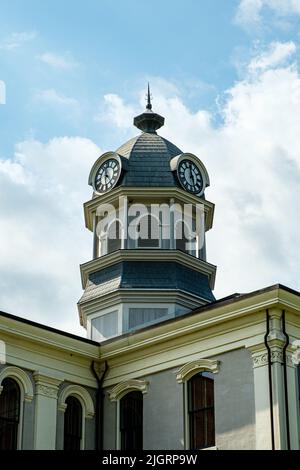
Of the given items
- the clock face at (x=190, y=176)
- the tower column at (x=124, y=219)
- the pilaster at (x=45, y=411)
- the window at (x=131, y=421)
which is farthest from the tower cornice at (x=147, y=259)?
the pilaster at (x=45, y=411)

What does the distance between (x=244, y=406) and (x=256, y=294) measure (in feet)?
9.53

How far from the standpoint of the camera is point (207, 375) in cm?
2833

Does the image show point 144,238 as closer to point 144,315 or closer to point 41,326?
point 144,315

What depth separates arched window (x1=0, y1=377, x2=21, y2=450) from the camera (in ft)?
93.4

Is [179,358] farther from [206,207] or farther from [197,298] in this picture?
[206,207]

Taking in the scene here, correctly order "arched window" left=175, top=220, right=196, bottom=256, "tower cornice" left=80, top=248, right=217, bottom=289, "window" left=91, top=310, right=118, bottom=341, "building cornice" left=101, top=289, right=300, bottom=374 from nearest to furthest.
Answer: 1. "building cornice" left=101, top=289, right=300, bottom=374
2. "window" left=91, top=310, right=118, bottom=341
3. "tower cornice" left=80, top=248, right=217, bottom=289
4. "arched window" left=175, top=220, right=196, bottom=256

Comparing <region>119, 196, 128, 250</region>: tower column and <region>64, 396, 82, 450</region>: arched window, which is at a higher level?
<region>119, 196, 128, 250</region>: tower column

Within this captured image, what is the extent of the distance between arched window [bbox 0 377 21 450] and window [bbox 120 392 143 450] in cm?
324

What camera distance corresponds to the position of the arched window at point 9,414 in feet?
93.4

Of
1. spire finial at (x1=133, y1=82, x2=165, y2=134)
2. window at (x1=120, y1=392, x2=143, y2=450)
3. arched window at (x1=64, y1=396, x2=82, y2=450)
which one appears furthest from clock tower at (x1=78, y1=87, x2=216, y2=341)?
arched window at (x1=64, y1=396, x2=82, y2=450)

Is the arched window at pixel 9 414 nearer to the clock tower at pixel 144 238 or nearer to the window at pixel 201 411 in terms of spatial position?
the window at pixel 201 411

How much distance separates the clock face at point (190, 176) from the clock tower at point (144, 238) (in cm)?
4

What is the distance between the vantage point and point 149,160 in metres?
38.8

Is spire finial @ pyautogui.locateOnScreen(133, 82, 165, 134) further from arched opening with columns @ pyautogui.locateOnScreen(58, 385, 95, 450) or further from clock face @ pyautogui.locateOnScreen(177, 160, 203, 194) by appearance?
arched opening with columns @ pyautogui.locateOnScreen(58, 385, 95, 450)
